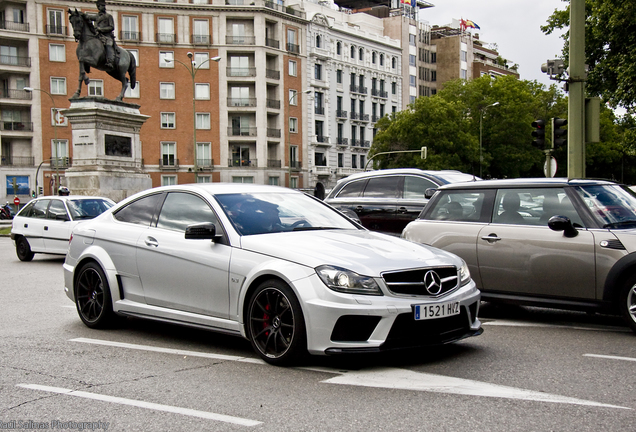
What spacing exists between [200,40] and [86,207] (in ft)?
175

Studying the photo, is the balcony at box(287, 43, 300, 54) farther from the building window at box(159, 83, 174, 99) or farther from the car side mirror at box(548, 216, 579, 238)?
the car side mirror at box(548, 216, 579, 238)

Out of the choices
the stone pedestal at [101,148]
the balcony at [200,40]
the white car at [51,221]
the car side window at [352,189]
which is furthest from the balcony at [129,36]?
the car side window at [352,189]

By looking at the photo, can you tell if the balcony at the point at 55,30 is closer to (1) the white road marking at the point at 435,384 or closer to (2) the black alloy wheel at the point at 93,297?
(2) the black alloy wheel at the point at 93,297

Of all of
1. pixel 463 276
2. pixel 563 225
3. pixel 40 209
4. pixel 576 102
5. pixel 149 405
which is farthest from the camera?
pixel 40 209

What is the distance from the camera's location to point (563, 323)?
26.2 ft

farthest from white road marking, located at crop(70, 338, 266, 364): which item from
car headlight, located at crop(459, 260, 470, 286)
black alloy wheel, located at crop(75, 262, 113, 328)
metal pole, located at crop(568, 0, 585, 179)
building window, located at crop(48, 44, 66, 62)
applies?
building window, located at crop(48, 44, 66, 62)

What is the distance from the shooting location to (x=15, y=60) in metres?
61.9

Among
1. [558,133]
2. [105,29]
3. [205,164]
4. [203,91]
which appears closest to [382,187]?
[558,133]

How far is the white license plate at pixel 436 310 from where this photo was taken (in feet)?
18.0

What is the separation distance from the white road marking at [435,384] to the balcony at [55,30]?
210 feet

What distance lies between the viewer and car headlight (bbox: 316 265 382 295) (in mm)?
5391

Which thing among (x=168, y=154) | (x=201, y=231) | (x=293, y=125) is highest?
(x=293, y=125)

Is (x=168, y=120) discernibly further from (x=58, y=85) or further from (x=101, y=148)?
(x=101, y=148)

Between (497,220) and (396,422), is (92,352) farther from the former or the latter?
(497,220)
